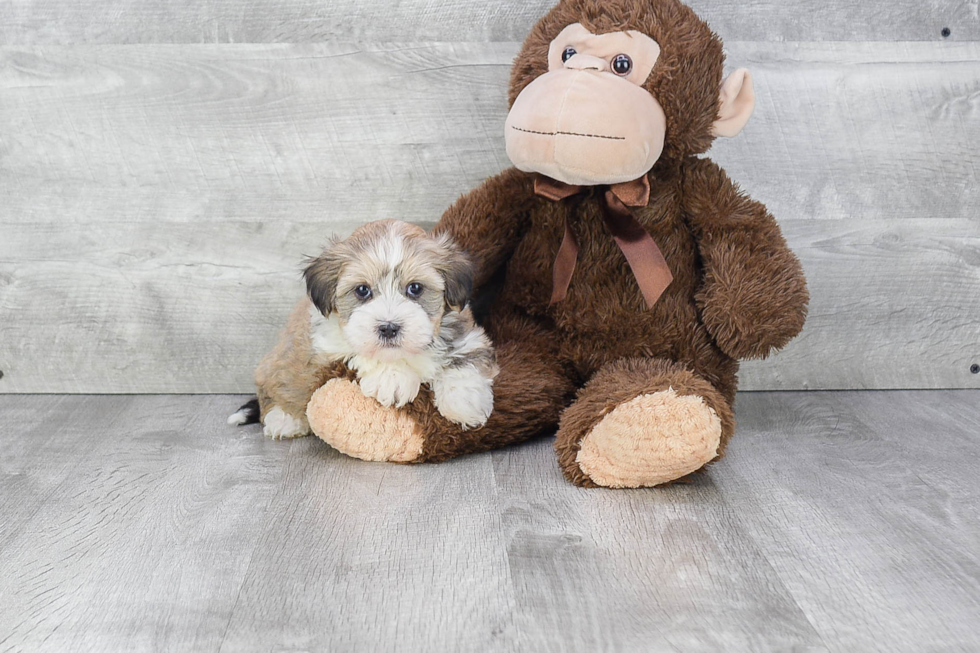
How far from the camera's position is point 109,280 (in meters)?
2.15

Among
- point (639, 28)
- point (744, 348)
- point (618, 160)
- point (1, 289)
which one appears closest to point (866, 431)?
point (744, 348)

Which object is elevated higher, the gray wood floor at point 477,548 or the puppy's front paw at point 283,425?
the gray wood floor at point 477,548

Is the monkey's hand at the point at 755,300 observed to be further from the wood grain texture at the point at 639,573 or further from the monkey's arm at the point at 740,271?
the wood grain texture at the point at 639,573

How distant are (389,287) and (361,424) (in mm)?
275

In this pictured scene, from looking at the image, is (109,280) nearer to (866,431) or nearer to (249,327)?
(249,327)

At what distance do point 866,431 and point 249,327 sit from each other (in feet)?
4.67

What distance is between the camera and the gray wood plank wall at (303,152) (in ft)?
6.72

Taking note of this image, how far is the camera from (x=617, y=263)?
1805 millimetres

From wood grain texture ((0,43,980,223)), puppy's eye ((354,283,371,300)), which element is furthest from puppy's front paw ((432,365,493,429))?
wood grain texture ((0,43,980,223))

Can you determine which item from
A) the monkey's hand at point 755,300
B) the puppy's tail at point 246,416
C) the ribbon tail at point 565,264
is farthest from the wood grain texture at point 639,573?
the puppy's tail at point 246,416

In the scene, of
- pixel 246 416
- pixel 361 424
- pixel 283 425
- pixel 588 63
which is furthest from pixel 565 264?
pixel 246 416

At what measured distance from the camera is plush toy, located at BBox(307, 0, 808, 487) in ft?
5.19

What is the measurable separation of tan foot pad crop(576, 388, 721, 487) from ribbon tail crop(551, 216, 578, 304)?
329 mm

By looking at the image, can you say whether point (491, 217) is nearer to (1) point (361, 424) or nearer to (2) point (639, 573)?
(1) point (361, 424)
